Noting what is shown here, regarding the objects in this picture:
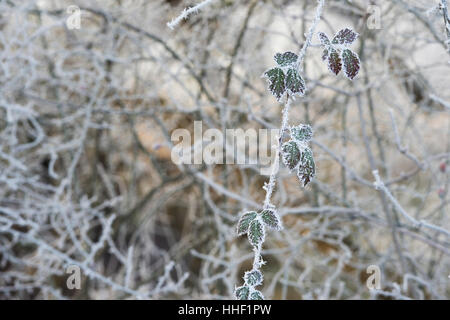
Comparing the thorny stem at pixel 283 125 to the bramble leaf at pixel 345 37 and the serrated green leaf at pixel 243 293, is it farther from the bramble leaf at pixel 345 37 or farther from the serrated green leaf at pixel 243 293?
the serrated green leaf at pixel 243 293

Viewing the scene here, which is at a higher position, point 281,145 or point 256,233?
point 281,145

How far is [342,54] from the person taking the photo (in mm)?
1122

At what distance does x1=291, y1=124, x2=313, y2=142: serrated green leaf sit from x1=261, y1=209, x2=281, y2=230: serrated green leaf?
17 cm

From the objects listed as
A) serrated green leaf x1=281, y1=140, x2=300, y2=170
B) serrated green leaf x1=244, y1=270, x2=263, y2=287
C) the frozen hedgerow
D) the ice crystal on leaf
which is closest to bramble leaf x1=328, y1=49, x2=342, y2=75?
the frozen hedgerow

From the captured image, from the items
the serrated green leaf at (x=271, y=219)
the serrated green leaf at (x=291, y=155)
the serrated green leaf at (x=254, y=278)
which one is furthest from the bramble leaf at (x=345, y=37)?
the serrated green leaf at (x=254, y=278)

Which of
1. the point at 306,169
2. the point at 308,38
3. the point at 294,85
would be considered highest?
the point at 308,38

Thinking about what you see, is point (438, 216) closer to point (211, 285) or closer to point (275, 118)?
point (275, 118)

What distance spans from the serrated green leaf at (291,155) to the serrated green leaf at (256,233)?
146 millimetres

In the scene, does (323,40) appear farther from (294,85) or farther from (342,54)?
(294,85)

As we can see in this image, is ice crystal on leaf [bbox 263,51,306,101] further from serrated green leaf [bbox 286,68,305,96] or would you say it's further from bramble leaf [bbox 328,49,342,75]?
bramble leaf [bbox 328,49,342,75]

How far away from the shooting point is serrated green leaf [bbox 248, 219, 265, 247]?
1.03 metres

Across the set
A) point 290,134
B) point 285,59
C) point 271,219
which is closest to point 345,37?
point 285,59

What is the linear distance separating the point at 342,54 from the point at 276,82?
0.65 ft

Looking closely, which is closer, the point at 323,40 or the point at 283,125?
the point at 283,125
